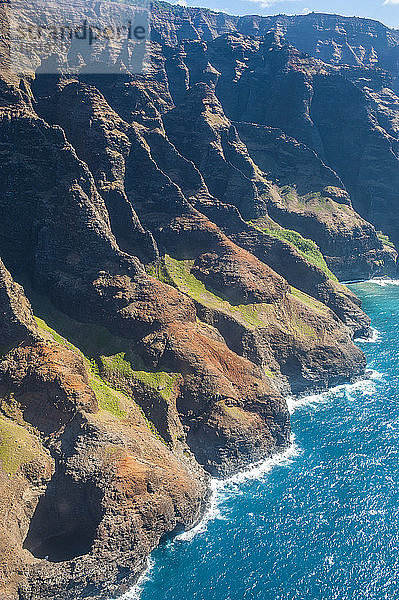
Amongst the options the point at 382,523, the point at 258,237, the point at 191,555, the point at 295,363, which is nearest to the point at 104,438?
the point at 191,555

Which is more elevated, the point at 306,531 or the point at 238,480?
the point at 306,531

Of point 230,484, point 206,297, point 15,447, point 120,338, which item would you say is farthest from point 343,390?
point 15,447

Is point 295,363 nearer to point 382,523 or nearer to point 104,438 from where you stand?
point 382,523

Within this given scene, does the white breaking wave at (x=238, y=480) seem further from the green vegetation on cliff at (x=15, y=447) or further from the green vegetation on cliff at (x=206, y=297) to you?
the green vegetation on cliff at (x=15, y=447)

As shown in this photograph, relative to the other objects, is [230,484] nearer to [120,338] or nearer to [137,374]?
[137,374]

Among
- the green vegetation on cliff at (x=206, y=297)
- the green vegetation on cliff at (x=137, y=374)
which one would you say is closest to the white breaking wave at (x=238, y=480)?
the green vegetation on cliff at (x=137, y=374)

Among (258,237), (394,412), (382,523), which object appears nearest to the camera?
(382,523)

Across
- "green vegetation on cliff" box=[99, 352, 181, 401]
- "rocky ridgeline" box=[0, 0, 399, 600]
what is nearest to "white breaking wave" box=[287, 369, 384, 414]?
"rocky ridgeline" box=[0, 0, 399, 600]

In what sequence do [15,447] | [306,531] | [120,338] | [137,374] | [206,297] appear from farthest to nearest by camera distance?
[206,297] → [120,338] → [137,374] → [306,531] → [15,447]

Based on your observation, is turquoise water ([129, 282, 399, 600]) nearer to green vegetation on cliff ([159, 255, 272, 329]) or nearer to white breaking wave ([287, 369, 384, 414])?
white breaking wave ([287, 369, 384, 414])
